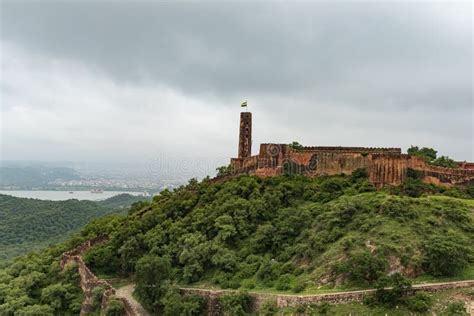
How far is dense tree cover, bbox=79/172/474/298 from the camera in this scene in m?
22.0

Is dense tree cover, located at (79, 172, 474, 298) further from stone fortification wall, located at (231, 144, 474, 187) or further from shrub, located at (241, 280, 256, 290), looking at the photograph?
stone fortification wall, located at (231, 144, 474, 187)

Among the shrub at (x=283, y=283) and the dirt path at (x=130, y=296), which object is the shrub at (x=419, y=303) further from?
the dirt path at (x=130, y=296)

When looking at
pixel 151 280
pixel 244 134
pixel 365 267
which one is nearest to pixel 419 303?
pixel 365 267

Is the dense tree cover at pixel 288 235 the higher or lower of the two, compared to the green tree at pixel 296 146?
lower

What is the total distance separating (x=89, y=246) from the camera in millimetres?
34219

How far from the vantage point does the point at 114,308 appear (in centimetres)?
2525

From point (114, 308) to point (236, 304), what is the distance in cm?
762

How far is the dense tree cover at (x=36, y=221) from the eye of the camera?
6684 cm

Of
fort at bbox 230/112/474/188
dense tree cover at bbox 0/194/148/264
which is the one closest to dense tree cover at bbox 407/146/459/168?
fort at bbox 230/112/474/188

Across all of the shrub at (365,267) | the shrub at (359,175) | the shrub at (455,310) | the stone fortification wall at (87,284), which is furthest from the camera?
the shrub at (359,175)

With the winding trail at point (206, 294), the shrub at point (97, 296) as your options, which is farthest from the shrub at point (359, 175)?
the shrub at point (97, 296)

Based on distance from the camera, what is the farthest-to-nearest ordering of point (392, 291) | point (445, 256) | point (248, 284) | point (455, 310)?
point (248, 284) → point (445, 256) → point (392, 291) → point (455, 310)

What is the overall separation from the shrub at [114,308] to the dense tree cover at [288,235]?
1.42m

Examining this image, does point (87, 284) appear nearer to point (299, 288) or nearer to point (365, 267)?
point (299, 288)
